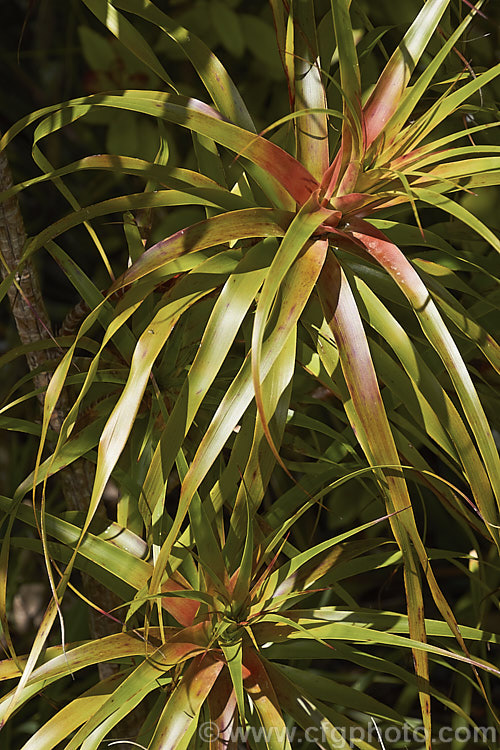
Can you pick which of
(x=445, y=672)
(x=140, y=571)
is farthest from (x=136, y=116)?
(x=445, y=672)

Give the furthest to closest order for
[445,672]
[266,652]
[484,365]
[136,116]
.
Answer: [445,672] < [136,116] < [484,365] < [266,652]

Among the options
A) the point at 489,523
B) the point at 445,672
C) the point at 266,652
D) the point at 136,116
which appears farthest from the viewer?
the point at 445,672

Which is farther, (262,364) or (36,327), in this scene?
(36,327)

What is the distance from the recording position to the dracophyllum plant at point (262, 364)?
14.4 inches

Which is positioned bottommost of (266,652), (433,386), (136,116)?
(266,652)

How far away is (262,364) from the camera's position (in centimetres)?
36

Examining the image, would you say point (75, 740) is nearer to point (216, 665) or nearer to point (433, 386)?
point (216, 665)

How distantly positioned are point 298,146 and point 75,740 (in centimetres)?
35

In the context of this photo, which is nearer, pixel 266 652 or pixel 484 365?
pixel 266 652

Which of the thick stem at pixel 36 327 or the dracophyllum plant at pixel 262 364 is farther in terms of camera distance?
the thick stem at pixel 36 327

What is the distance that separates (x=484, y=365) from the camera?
0.58m

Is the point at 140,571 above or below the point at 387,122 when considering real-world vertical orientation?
below

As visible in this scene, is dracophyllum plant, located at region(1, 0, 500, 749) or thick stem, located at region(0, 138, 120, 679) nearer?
dracophyllum plant, located at region(1, 0, 500, 749)

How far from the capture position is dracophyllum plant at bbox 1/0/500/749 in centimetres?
36
